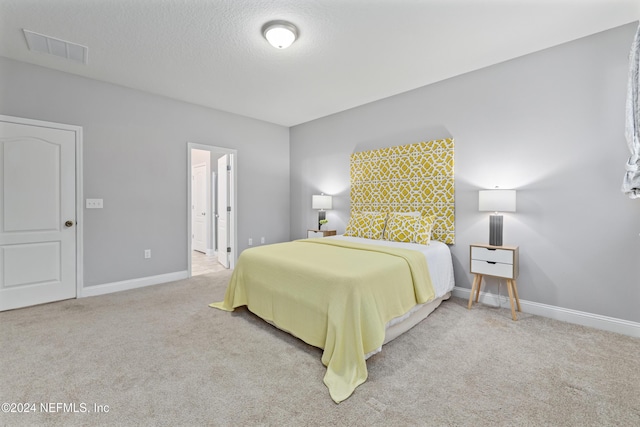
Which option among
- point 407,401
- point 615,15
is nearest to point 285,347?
point 407,401

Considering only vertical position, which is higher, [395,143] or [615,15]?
[615,15]

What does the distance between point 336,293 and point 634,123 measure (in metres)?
2.50

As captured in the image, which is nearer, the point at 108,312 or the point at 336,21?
the point at 336,21

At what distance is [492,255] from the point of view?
2.85 metres

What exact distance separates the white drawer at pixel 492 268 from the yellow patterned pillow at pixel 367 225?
1133mm

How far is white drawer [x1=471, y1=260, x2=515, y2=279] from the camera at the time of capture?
2.75 meters

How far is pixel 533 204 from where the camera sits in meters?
2.90

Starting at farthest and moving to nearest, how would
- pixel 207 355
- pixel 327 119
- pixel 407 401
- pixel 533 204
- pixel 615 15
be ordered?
1. pixel 327 119
2. pixel 533 204
3. pixel 615 15
4. pixel 207 355
5. pixel 407 401

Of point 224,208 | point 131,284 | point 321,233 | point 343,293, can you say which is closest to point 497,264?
point 343,293

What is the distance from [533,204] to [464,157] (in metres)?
0.88

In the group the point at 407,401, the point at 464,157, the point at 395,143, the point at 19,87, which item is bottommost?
the point at 407,401

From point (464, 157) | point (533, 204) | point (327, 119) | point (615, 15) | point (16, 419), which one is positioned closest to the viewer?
point (16, 419)

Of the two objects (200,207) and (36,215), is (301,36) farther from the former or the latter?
(200,207)

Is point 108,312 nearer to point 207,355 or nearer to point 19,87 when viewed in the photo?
point 207,355
